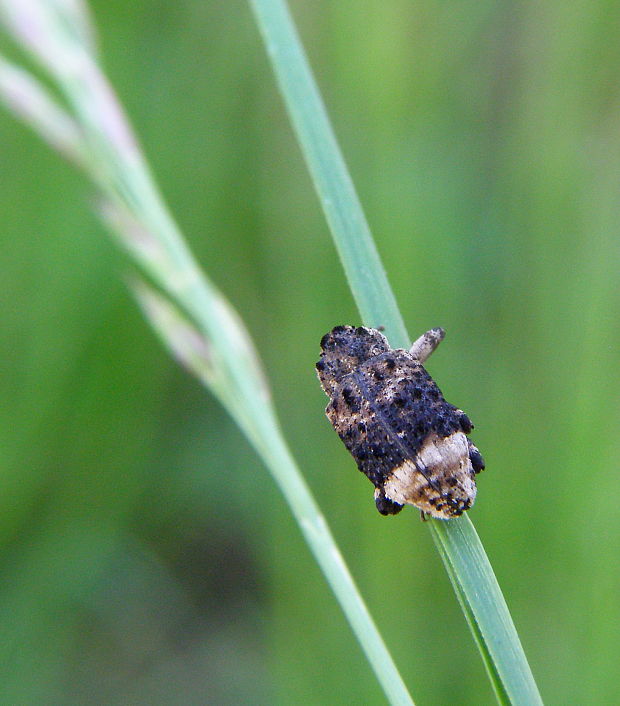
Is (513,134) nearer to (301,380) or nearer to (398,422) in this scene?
(301,380)

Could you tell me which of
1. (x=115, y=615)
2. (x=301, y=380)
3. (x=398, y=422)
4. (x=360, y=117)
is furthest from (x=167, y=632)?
(x=360, y=117)

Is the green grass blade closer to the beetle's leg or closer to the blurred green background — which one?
the beetle's leg

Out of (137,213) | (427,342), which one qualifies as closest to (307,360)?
(427,342)

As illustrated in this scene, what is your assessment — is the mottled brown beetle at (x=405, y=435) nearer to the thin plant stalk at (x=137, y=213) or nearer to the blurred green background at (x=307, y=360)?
the thin plant stalk at (x=137, y=213)

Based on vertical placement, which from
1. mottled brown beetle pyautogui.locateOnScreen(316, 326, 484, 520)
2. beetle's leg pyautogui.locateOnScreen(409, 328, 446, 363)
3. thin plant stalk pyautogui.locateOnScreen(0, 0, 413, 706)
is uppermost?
beetle's leg pyautogui.locateOnScreen(409, 328, 446, 363)

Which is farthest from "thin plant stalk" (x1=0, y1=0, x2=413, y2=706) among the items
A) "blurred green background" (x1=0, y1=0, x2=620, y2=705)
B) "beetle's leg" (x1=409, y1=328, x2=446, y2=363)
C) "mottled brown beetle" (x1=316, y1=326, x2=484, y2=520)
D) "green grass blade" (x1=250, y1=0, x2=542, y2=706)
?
"blurred green background" (x1=0, y1=0, x2=620, y2=705)
